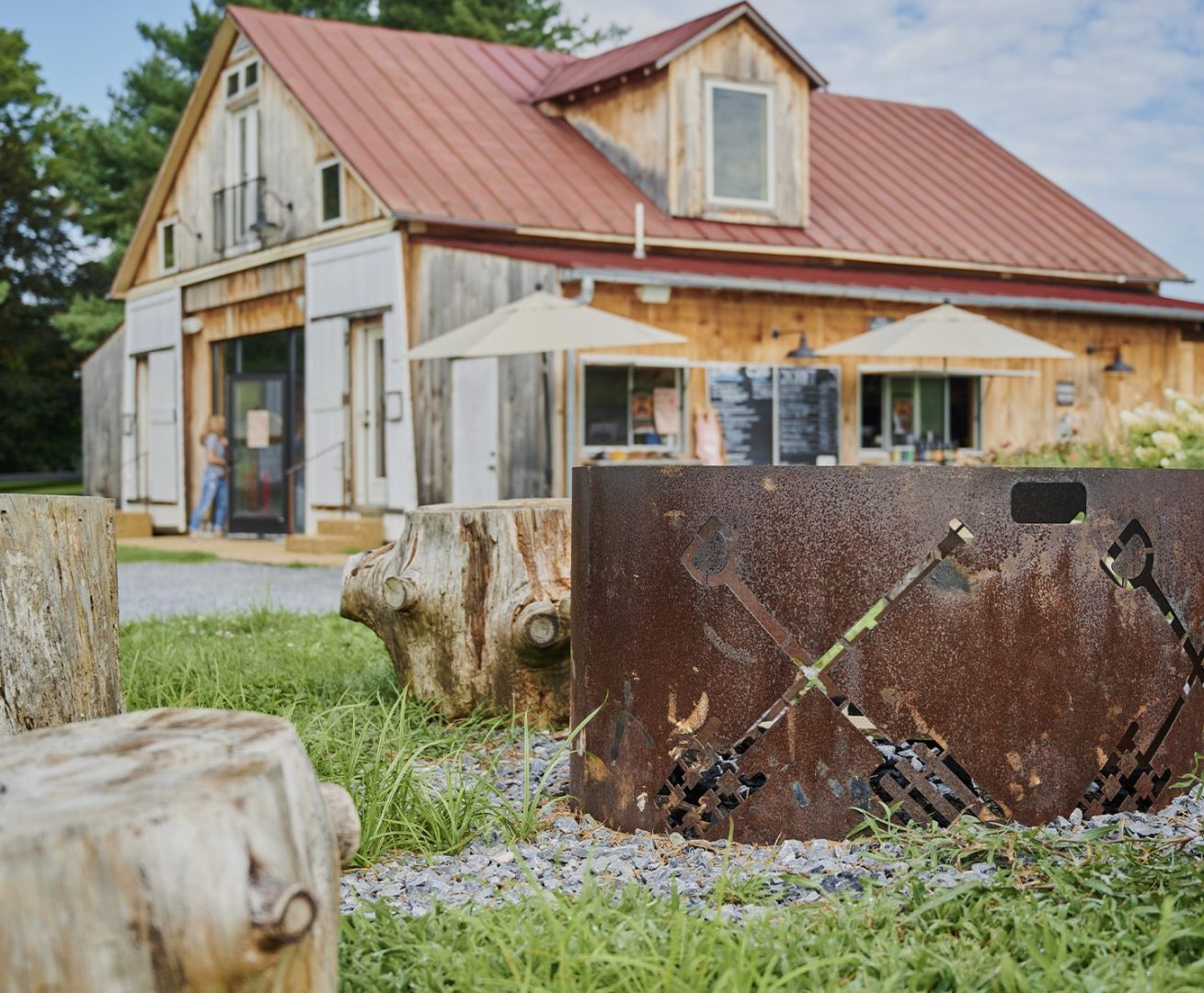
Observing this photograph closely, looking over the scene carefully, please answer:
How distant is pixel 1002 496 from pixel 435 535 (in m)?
2.01

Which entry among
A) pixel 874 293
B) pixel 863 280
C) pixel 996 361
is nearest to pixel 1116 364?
pixel 996 361

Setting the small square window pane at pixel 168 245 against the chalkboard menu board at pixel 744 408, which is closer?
the chalkboard menu board at pixel 744 408

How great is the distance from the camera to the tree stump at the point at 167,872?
1.66m

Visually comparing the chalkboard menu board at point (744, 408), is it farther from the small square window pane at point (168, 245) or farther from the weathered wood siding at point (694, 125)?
the small square window pane at point (168, 245)

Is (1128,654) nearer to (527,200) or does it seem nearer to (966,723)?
(966,723)

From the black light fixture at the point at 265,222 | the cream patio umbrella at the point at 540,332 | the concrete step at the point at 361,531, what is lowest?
the concrete step at the point at 361,531

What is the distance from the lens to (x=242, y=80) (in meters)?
17.0

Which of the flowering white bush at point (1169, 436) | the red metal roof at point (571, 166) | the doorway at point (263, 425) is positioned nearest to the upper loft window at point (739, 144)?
the red metal roof at point (571, 166)

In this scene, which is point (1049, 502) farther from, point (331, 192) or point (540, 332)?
point (331, 192)

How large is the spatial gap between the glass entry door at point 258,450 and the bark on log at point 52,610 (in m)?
13.5

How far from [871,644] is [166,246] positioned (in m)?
17.8

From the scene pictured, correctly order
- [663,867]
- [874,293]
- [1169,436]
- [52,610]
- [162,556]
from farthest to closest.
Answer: [874,293] < [162,556] < [1169,436] < [52,610] < [663,867]

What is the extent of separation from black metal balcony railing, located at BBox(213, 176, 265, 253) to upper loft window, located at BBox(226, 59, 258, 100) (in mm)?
1018

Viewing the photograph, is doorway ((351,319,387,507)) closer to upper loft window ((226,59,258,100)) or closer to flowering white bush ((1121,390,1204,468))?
upper loft window ((226,59,258,100))
